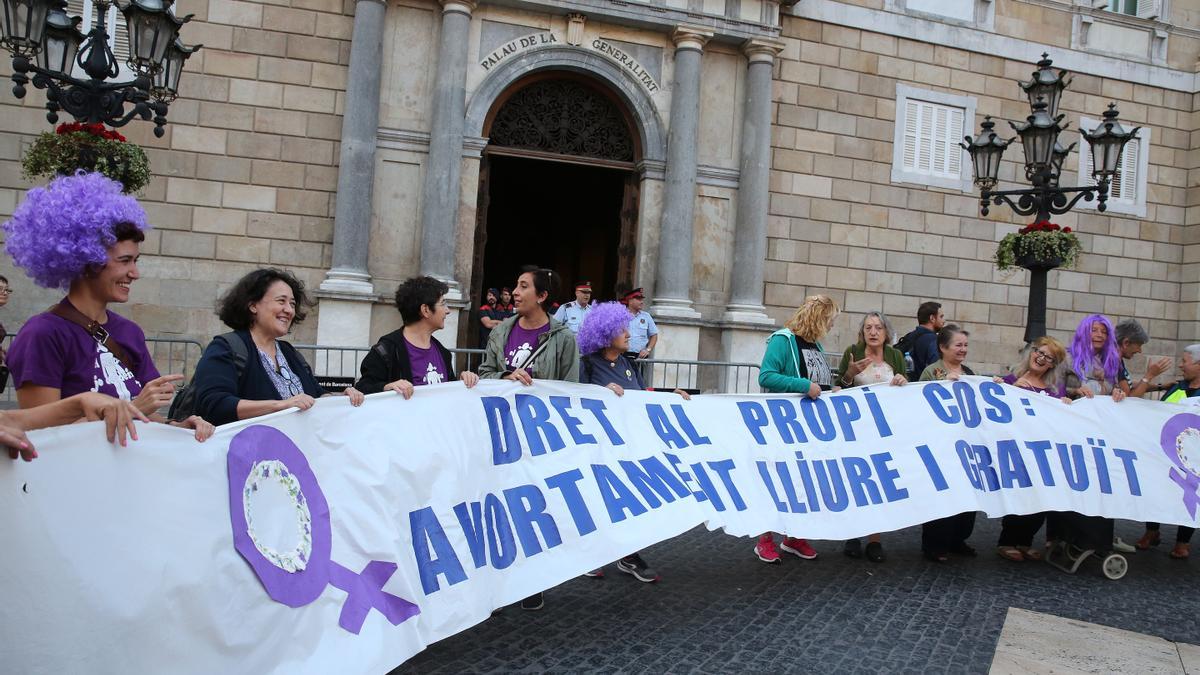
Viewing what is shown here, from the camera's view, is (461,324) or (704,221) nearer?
(461,324)

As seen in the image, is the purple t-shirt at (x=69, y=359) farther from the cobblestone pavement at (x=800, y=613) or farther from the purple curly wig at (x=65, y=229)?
the cobblestone pavement at (x=800, y=613)

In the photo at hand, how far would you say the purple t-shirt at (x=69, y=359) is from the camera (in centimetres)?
304

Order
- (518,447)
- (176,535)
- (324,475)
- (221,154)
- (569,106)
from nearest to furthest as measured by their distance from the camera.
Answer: (176,535)
(324,475)
(518,447)
(221,154)
(569,106)

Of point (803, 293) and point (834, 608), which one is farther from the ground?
point (803, 293)

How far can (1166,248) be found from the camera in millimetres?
16984

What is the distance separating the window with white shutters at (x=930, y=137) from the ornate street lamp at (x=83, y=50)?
11.3m

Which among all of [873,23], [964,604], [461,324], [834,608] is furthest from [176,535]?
[873,23]

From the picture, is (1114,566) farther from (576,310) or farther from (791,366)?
(576,310)

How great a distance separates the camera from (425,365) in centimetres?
516

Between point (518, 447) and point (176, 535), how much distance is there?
2.13 metres

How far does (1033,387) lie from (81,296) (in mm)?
6436

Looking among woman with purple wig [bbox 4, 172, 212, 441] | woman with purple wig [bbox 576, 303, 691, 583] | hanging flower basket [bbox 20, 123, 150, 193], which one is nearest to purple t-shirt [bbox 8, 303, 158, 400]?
woman with purple wig [bbox 4, 172, 212, 441]

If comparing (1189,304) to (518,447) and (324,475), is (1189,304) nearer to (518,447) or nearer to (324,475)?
(518,447)

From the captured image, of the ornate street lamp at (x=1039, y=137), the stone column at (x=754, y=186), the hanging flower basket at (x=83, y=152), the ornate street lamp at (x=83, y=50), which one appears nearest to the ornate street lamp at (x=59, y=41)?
the ornate street lamp at (x=83, y=50)
